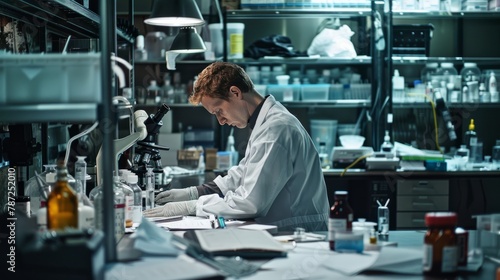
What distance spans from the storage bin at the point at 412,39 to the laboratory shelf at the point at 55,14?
287 centimetres

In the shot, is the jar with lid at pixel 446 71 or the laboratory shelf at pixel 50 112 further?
the jar with lid at pixel 446 71

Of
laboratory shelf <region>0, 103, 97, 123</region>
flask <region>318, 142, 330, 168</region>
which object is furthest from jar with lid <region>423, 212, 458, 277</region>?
flask <region>318, 142, 330, 168</region>

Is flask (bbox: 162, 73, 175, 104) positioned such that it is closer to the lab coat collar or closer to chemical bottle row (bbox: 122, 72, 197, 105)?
chemical bottle row (bbox: 122, 72, 197, 105)

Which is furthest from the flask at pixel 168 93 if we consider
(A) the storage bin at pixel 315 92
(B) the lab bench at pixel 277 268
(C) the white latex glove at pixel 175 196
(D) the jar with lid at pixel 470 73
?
(B) the lab bench at pixel 277 268

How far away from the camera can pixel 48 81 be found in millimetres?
1925

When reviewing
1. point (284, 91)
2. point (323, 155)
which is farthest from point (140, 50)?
point (323, 155)

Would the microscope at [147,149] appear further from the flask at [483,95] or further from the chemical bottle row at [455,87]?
the flask at [483,95]

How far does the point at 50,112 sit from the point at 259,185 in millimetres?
1365

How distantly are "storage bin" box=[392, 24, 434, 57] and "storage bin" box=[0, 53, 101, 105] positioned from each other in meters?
4.69

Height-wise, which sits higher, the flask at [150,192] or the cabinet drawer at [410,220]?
the flask at [150,192]

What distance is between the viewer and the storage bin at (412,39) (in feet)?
20.5

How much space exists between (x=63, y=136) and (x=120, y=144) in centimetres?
160

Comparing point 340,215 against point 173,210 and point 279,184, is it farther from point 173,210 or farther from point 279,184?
point 173,210

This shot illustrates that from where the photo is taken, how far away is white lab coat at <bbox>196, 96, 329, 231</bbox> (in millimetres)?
3119
